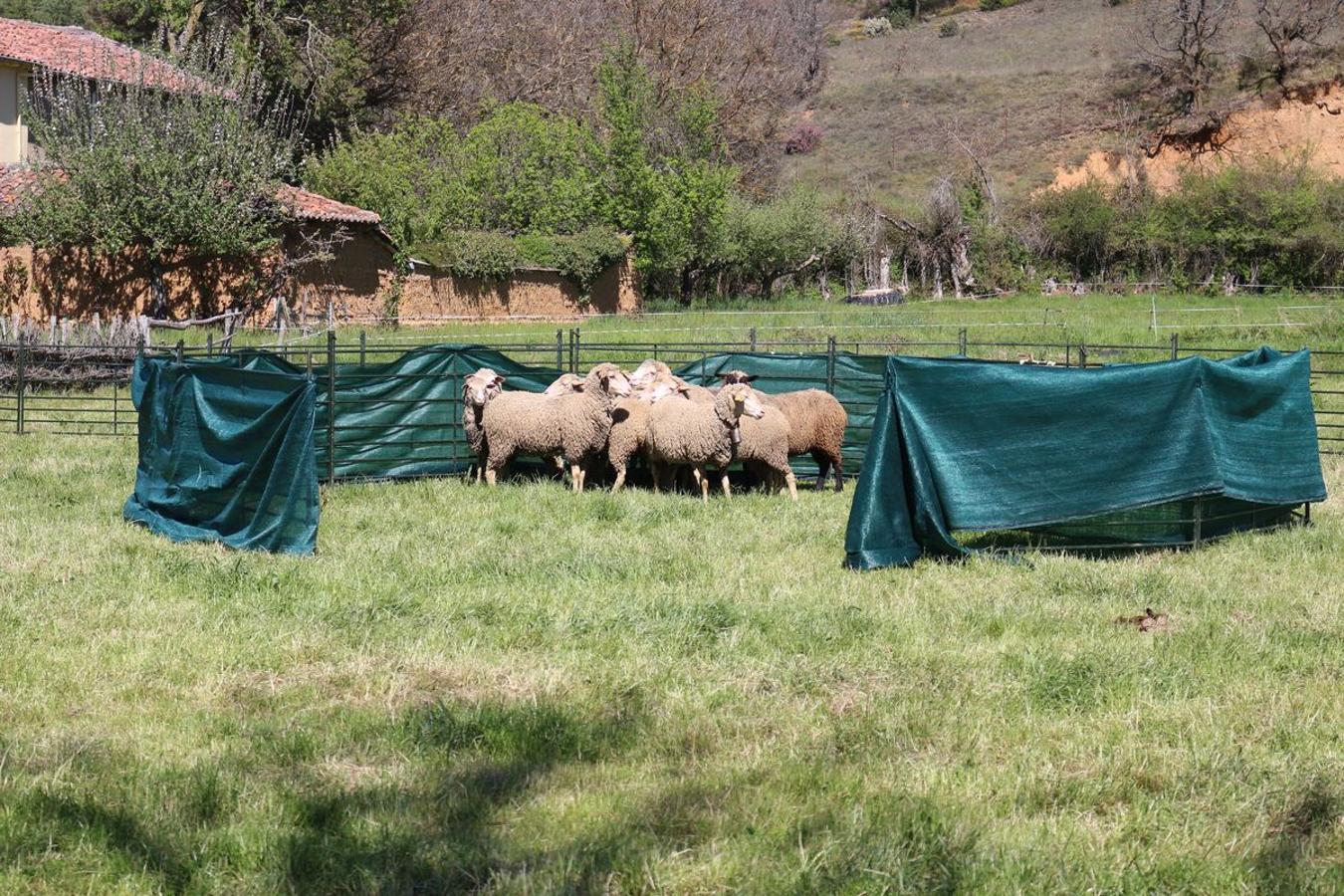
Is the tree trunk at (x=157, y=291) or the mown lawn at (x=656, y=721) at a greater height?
the tree trunk at (x=157, y=291)

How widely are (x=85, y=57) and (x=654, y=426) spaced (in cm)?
2970

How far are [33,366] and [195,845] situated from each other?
20.0m

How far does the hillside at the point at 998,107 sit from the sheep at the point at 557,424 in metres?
45.4

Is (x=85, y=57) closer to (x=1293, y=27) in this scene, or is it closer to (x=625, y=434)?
(x=625, y=434)

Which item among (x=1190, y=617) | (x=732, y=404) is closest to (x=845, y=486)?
(x=732, y=404)

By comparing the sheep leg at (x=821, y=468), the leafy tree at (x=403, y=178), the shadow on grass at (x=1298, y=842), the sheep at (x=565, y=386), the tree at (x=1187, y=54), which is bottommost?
the shadow on grass at (x=1298, y=842)

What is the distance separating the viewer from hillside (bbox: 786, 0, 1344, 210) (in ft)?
199

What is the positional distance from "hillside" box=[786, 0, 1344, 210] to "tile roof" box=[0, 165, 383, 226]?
29329mm

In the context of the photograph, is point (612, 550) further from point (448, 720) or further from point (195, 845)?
point (195, 845)

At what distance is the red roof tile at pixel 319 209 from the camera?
33.3m

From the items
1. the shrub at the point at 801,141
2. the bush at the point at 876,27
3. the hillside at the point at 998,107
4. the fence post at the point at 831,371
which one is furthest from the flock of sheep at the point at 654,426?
the bush at the point at 876,27

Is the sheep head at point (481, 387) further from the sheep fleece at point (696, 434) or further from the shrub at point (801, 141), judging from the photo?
the shrub at point (801, 141)

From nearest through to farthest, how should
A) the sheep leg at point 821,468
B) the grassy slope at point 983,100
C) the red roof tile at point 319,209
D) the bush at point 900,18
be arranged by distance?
the sheep leg at point 821,468 < the red roof tile at point 319,209 < the grassy slope at point 983,100 < the bush at point 900,18

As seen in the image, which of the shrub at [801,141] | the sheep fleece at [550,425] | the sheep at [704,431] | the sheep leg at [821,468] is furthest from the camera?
the shrub at [801,141]
